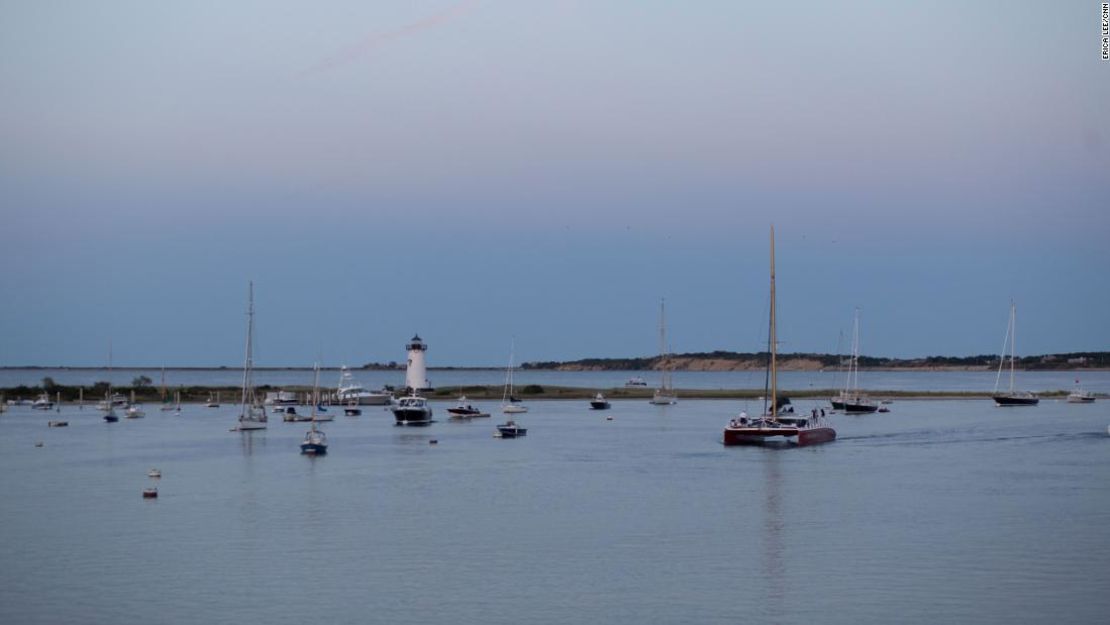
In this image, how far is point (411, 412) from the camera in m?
92.4

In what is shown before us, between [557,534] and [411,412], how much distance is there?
56003 millimetres

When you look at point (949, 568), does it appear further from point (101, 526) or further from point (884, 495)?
point (101, 526)

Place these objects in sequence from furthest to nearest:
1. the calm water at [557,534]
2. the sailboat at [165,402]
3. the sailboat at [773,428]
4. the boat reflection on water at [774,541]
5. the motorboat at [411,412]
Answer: the sailboat at [165,402], the motorboat at [411,412], the sailboat at [773,428], the boat reflection on water at [774,541], the calm water at [557,534]

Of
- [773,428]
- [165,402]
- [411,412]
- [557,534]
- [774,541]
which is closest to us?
[774,541]

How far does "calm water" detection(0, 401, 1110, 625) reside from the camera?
89.6 feet

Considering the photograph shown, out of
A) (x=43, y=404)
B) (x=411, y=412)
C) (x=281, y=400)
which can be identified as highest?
(x=411, y=412)

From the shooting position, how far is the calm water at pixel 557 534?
89.6 ft

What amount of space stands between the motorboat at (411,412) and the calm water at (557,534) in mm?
19407

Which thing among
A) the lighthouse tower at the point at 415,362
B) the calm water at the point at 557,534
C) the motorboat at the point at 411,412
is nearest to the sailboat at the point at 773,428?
the calm water at the point at 557,534

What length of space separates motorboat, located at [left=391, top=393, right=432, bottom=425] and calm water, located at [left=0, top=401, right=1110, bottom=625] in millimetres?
19407

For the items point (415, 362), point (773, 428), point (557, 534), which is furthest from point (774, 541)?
point (415, 362)

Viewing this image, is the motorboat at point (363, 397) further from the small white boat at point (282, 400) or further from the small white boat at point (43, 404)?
the small white boat at point (43, 404)

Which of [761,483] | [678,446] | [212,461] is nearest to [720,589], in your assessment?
[761,483]

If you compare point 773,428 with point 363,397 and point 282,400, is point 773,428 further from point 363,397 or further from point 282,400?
point 363,397
